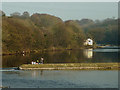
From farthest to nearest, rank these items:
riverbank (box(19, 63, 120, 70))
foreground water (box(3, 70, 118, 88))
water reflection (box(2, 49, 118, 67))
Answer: water reflection (box(2, 49, 118, 67)), riverbank (box(19, 63, 120, 70)), foreground water (box(3, 70, 118, 88))

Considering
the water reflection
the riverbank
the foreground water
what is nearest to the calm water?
the foreground water

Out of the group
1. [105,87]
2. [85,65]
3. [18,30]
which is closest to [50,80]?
[105,87]

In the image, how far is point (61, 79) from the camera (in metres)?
54.9

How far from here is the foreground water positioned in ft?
160

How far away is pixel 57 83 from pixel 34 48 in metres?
125

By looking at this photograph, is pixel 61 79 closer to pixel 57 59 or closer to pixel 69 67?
pixel 69 67

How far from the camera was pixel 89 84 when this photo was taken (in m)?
49.8

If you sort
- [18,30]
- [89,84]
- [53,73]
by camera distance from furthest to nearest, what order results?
1. [18,30]
2. [53,73]
3. [89,84]

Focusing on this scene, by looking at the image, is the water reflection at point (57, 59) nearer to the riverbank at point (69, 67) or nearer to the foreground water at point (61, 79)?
the riverbank at point (69, 67)

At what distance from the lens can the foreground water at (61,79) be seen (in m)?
48.8

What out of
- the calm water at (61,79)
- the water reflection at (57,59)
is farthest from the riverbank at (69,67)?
the water reflection at (57,59)

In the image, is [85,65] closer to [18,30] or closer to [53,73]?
[53,73]

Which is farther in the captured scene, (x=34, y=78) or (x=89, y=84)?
(x=34, y=78)

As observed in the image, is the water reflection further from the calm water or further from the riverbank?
the calm water
